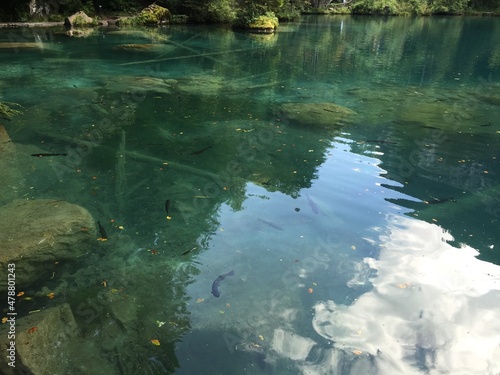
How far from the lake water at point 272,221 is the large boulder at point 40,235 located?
0.71 ft

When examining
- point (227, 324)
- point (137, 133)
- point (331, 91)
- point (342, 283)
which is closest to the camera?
point (227, 324)

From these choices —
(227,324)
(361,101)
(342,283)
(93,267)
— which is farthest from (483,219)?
(361,101)

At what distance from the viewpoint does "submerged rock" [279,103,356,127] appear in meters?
11.2

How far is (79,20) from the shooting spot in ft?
102

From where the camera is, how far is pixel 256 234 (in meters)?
6.23

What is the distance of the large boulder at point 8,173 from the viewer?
678 cm

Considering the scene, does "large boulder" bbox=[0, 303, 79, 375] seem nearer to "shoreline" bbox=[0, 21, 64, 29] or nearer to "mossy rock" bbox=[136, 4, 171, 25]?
"shoreline" bbox=[0, 21, 64, 29]

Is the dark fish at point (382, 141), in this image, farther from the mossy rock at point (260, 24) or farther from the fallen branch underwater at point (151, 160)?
the mossy rock at point (260, 24)

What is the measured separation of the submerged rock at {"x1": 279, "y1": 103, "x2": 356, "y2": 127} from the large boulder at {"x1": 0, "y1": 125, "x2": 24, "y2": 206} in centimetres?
699

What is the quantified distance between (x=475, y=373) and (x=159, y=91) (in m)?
12.6

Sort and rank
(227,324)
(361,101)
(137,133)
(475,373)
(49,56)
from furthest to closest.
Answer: (49,56) < (361,101) < (137,133) < (227,324) < (475,373)

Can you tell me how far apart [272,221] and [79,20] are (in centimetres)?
3145

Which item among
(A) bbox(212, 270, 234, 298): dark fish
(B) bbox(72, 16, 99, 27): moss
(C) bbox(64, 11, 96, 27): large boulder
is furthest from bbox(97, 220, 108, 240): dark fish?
(B) bbox(72, 16, 99, 27): moss

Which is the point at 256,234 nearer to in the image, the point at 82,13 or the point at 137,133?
the point at 137,133
